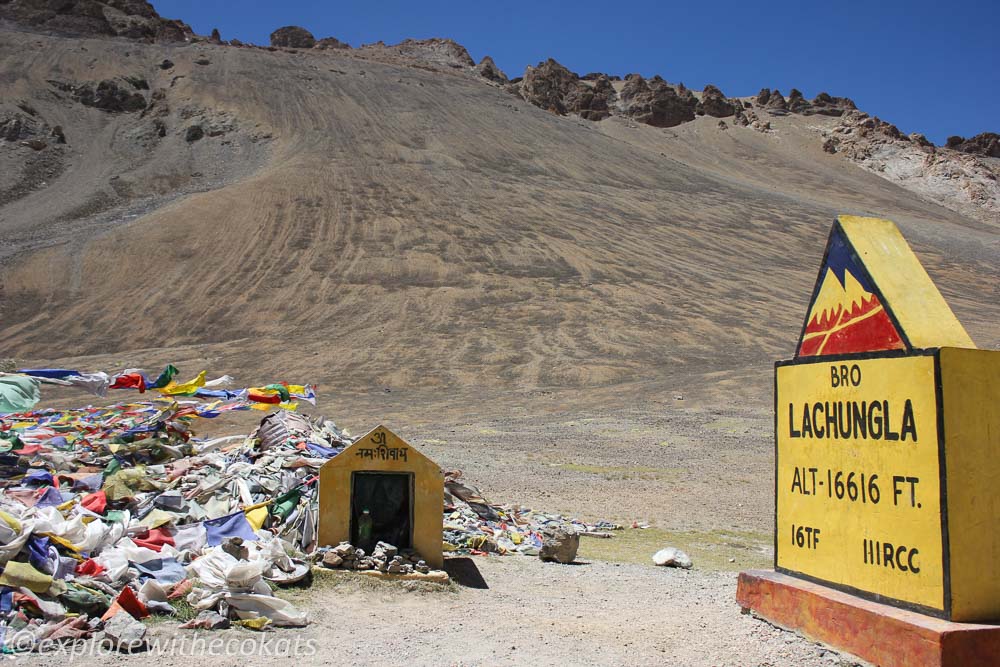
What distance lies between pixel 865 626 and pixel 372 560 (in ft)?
15.7

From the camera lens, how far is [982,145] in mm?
86500

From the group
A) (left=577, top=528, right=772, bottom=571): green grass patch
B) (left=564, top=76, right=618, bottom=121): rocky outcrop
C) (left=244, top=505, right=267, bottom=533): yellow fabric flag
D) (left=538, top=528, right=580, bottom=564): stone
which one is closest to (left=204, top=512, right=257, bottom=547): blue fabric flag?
(left=244, top=505, right=267, bottom=533): yellow fabric flag

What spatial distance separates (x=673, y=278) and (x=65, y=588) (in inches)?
1393

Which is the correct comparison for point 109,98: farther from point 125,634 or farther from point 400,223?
point 125,634

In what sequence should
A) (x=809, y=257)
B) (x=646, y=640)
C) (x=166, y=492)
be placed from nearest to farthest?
(x=646, y=640)
(x=166, y=492)
(x=809, y=257)

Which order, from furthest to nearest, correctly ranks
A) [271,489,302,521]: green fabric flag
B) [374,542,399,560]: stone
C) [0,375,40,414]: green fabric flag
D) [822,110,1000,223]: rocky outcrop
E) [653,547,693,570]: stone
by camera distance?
[822,110,1000,223]: rocky outcrop → [0,375,40,414]: green fabric flag → [653,547,693,570]: stone → [271,489,302,521]: green fabric flag → [374,542,399,560]: stone

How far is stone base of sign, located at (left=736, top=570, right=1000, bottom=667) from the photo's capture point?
432 cm

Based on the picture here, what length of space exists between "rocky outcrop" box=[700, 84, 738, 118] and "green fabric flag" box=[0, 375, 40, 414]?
8917cm

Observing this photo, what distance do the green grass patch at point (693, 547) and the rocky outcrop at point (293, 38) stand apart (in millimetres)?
98265

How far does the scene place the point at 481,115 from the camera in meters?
68.1

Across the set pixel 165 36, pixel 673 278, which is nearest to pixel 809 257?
pixel 673 278

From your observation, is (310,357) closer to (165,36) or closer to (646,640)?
(646,640)

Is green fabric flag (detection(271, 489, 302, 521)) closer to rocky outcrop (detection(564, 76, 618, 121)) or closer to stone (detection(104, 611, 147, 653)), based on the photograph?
stone (detection(104, 611, 147, 653))

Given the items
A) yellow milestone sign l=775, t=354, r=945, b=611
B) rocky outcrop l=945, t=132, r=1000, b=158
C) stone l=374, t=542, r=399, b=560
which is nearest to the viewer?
yellow milestone sign l=775, t=354, r=945, b=611
